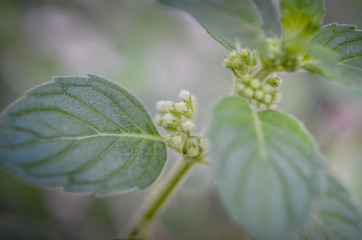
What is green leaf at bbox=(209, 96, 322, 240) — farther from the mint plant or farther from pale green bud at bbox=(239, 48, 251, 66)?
pale green bud at bbox=(239, 48, 251, 66)

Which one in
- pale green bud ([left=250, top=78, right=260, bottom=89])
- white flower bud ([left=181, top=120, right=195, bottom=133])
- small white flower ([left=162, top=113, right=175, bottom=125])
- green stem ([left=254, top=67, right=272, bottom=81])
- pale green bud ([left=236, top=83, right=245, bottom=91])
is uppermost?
green stem ([left=254, top=67, right=272, bottom=81])

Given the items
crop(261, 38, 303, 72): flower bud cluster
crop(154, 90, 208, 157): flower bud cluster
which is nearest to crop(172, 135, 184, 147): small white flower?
crop(154, 90, 208, 157): flower bud cluster

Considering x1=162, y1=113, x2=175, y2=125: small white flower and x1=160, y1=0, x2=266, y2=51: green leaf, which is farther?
x1=162, y1=113, x2=175, y2=125: small white flower

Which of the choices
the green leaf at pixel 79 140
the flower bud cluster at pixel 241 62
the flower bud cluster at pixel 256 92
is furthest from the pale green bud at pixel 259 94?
the green leaf at pixel 79 140

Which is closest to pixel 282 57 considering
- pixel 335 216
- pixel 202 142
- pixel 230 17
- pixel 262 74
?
pixel 262 74

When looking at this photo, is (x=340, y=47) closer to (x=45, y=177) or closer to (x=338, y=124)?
(x=45, y=177)

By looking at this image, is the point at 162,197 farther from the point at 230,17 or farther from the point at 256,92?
the point at 230,17

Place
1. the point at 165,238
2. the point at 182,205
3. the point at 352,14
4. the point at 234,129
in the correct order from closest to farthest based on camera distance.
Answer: the point at 234,129, the point at 165,238, the point at 182,205, the point at 352,14

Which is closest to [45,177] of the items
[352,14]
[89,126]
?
[89,126]
